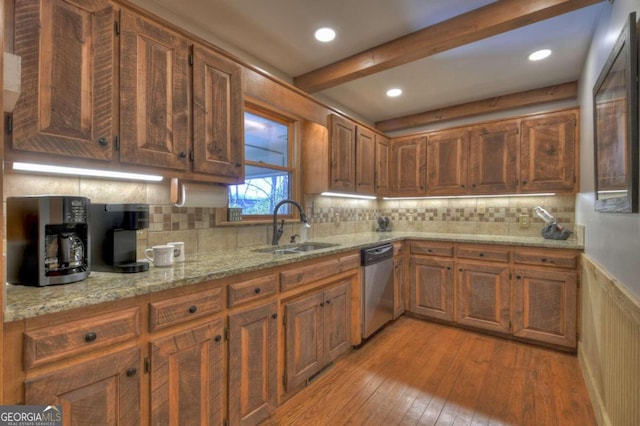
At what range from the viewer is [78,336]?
0.99 metres

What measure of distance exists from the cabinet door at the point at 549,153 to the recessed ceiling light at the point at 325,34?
2.24m

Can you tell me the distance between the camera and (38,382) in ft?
3.02

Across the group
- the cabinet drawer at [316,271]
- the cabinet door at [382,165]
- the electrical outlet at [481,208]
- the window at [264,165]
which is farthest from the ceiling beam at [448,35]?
the electrical outlet at [481,208]

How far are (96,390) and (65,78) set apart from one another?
123 centimetres

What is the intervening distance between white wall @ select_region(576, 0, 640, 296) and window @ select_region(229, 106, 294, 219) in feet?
7.58

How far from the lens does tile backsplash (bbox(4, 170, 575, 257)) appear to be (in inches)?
61.1

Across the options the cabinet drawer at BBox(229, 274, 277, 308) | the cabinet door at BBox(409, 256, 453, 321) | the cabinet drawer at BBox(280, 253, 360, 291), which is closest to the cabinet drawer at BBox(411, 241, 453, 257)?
the cabinet door at BBox(409, 256, 453, 321)

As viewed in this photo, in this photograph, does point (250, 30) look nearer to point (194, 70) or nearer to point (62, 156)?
point (194, 70)

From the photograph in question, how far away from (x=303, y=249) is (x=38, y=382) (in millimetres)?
1934

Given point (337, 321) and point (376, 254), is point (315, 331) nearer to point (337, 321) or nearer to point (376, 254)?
point (337, 321)

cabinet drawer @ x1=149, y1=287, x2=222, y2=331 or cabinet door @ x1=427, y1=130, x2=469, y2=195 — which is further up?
cabinet door @ x1=427, y1=130, x2=469, y2=195

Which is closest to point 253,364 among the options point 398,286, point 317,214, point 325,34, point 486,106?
point 317,214

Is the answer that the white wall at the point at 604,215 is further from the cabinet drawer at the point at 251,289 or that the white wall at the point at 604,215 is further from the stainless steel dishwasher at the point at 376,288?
the cabinet drawer at the point at 251,289

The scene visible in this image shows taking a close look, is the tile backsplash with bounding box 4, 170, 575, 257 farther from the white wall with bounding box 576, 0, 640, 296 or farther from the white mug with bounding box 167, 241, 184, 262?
the white wall with bounding box 576, 0, 640, 296
